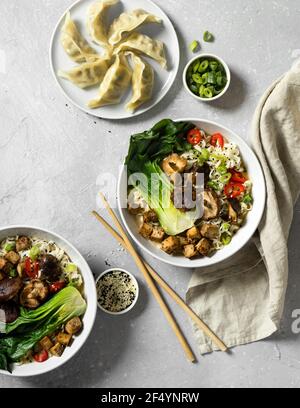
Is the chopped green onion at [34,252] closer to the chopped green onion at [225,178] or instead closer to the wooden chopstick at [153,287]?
the wooden chopstick at [153,287]

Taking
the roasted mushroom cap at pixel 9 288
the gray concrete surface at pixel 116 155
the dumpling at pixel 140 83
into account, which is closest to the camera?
the roasted mushroom cap at pixel 9 288

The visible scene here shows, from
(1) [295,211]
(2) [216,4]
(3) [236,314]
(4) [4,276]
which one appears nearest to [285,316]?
(3) [236,314]

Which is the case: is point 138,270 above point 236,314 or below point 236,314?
above

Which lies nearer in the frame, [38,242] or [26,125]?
[38,242]

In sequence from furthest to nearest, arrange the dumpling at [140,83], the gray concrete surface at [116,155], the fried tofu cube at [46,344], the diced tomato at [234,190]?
the gray concrete surface at [116,155] → the dumpling at [140,83] → the diced tomato at [234,190] → the fried tofu cube at [46,344]

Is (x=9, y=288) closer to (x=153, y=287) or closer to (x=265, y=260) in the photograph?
(x=153, y=287)

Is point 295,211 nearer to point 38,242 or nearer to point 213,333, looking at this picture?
point 213,333

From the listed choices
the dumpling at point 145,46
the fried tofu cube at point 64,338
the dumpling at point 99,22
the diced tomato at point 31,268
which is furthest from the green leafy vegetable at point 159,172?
the fried tofu cube at point 64,338
